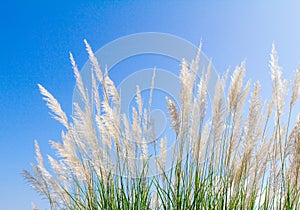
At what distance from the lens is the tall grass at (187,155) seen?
273 centimetres

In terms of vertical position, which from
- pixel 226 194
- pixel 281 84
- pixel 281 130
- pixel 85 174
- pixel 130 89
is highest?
pixel 130 89

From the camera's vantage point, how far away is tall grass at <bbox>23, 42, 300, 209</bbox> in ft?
8.95

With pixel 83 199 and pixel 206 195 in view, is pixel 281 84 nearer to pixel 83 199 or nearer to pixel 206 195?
pixel 206 195

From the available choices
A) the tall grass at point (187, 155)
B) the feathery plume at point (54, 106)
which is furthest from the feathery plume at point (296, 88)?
the feathery plume at point (54, 106)

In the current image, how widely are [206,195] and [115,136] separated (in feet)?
2.31

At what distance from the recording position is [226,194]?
275cm

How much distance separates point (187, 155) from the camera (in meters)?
2.95

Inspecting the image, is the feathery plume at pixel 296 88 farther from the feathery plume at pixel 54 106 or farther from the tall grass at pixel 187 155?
the feathery plume at pixel 54 106

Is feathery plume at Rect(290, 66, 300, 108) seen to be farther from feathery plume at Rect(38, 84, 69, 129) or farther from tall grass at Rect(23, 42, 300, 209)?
feathery plume at Rect(38, 84, 69, 129)

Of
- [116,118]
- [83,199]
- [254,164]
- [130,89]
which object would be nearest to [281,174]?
[254,164]

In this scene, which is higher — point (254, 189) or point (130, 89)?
point (130, 89)

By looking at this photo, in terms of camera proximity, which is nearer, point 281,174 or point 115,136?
point 281,174

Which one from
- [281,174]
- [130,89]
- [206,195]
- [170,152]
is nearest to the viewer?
[281,174]

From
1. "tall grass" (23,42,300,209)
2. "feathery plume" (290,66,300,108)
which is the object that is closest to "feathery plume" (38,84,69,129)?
"tall grass" (23,42,300,209)
